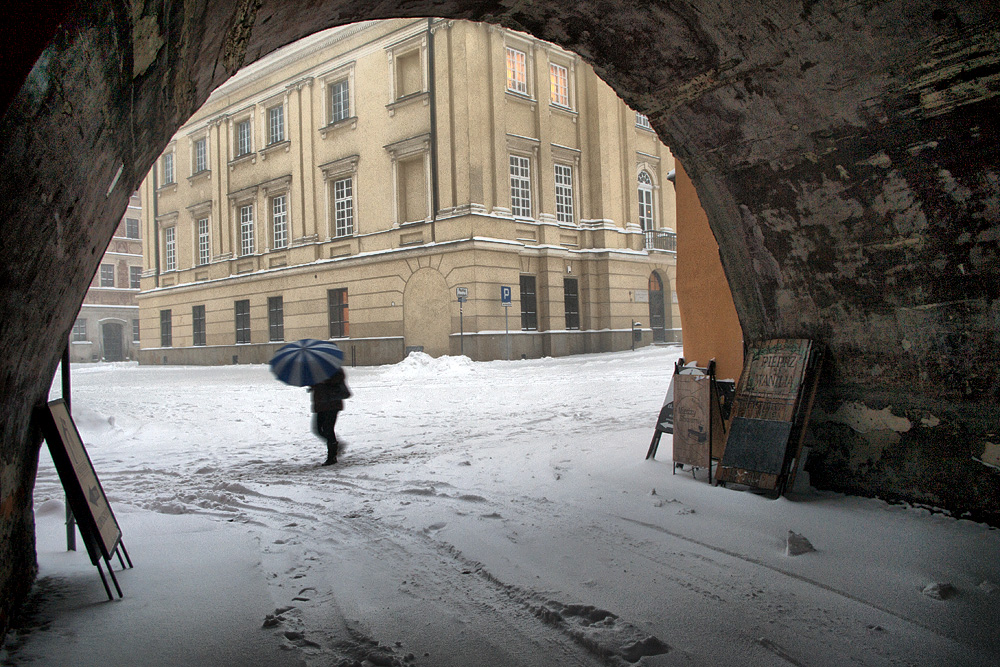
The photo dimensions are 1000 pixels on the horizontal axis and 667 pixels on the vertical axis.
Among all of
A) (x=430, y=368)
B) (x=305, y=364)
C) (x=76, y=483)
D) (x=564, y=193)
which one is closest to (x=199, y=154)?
(x=564, y=193)

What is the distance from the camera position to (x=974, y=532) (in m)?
3.59

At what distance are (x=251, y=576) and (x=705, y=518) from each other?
8.98ft

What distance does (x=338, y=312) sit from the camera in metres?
23.3

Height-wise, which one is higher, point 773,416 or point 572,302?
point 572,302

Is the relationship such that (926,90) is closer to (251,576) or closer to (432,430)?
(251,576)

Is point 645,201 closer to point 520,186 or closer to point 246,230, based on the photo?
point 520,186

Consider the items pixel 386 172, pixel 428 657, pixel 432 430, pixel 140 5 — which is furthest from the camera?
pixel 386 172

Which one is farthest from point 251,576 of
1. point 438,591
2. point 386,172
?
point 386,172

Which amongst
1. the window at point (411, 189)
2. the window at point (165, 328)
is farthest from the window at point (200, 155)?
the window at point (411, 189)

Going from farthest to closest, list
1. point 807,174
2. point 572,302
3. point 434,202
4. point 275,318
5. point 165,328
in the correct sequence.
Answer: point 165,328, point 275,318, point 572,302, point 434,202, point 807,174

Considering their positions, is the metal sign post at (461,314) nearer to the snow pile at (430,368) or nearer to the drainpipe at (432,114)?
the snow pile at (430,368)

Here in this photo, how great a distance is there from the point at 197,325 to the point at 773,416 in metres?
29.4

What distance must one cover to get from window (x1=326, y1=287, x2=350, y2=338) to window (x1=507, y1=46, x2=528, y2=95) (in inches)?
361

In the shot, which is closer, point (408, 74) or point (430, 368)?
point (430, 368)
